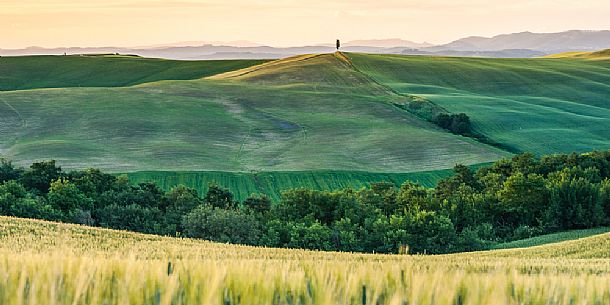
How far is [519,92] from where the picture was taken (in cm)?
13638

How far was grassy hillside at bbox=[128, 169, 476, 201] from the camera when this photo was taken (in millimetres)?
68188

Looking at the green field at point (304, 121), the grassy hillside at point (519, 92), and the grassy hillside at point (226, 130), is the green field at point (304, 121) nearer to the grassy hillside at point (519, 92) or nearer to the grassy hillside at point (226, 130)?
the grassy hillside at point (226, 130)

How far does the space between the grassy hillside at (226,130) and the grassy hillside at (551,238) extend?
32425mm

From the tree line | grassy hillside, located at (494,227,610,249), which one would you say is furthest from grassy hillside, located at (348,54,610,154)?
grassy hillside, located at (494,227,610,249)

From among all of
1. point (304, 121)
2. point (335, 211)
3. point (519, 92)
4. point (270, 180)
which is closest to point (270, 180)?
point (270, 180)

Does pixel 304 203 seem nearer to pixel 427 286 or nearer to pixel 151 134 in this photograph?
pixel 151 134

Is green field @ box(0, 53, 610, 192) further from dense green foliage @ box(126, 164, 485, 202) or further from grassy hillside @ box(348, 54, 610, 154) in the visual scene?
grassy hillside @ box(348, 54, 610, 154)

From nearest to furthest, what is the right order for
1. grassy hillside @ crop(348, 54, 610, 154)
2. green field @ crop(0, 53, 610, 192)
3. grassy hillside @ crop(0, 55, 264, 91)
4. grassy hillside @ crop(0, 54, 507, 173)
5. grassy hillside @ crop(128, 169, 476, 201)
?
grassy hillside @ crop(128, 169, 476, 201) → green field @ crop(0, 53, 610, 192) → grassy hillside @ crop(0, 54, 507, 173) → grassy hillside @ crop(348, 54, 610, 154) → grassy hillside @ crop(0, 55, 264, 91)

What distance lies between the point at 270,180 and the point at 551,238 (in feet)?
108

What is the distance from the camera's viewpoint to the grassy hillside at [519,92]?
99.5 m

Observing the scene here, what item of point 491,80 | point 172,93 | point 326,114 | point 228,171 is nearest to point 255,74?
point 172,93

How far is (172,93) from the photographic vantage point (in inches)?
4461

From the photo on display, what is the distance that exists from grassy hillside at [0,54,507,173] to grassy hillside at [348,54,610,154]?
10.6 meters

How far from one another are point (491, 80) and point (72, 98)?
84.5 metres
